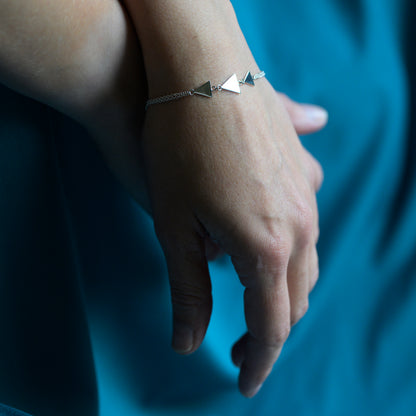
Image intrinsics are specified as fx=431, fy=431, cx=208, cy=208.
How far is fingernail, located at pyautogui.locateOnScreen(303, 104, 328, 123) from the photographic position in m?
1.13

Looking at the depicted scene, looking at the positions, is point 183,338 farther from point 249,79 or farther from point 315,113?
point 315,113

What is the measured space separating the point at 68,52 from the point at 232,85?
27cm

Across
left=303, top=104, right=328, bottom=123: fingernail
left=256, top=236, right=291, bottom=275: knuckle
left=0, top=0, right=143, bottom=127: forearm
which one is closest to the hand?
left=256, top=236, right=291, bottom=275: knuckle

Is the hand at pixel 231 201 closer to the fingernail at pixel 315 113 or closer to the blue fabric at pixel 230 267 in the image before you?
the blue fabric at pixel 230 267

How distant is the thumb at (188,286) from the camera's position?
74 cm

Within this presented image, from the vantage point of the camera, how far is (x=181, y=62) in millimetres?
720

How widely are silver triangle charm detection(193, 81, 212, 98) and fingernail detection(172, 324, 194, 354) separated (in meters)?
0.43

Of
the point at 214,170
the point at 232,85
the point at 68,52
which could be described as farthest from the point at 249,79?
the point at 68,52

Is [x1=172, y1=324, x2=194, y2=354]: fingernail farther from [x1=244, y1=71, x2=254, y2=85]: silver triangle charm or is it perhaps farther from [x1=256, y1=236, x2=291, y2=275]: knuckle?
[x1=244, y1=71, x2=254, y2=85]: silver triangle charm

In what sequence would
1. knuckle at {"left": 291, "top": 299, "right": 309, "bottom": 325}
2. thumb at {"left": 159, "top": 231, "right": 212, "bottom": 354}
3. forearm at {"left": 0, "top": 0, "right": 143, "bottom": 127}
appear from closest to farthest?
forearm at {"left": 0, "top": 0, "right": 143, "bottom": 127} → thumb at {"left": 159, "top": 231, "right": 212, "bottom": 354} → knuckle at {"left": 291, "top": 299, "right": 309, "bottom": 325}

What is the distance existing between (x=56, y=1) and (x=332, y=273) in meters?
0.90

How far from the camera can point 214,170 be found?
2.27ft

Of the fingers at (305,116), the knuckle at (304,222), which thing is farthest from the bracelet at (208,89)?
the fingers at (305,116)

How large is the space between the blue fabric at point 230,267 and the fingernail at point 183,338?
0.63 feet
